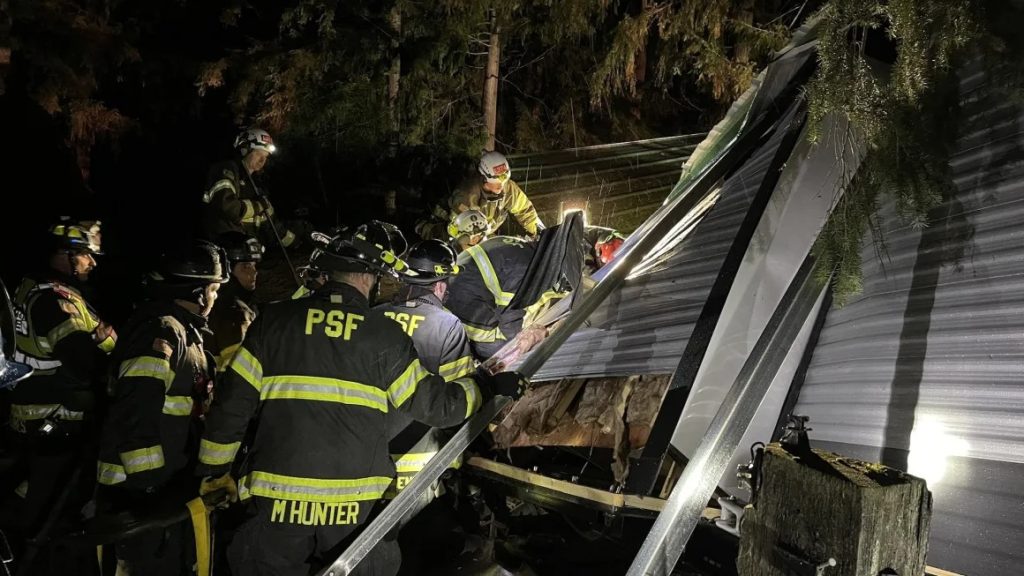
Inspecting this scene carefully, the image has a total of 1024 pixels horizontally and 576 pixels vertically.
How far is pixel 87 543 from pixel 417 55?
11.1 m

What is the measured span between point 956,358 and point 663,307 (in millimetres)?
1566

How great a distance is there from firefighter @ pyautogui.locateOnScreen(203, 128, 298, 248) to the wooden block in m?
6.41

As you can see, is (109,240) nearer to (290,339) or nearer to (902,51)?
(290,339)

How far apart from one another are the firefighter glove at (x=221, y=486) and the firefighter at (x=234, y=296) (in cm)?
205

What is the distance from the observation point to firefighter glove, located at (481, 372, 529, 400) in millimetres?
3604

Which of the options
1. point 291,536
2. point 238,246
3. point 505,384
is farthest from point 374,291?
point 291,536

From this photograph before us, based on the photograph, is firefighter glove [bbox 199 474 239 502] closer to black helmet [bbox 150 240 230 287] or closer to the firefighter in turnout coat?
black helmet [bbox 150 240 230 287]

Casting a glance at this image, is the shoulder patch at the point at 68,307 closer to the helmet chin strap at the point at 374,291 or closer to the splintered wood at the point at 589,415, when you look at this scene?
the helmet chin strap at the point at 374,291

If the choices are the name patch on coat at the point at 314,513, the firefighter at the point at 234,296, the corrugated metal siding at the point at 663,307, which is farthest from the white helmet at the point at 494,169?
the name patch on coat at the point at 314,513

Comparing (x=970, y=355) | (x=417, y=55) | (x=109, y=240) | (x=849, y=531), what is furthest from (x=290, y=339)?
(x=109, y=240)

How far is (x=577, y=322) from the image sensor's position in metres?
3.93

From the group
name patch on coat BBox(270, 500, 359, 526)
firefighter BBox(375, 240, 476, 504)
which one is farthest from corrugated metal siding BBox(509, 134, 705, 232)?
name patch on coat BBox(270, 500, 359, 526)

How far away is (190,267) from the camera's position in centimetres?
445

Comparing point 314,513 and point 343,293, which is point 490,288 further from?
point 314,513
